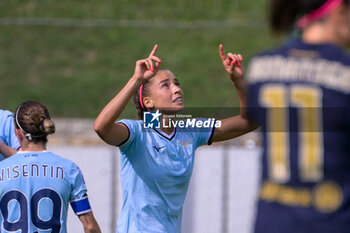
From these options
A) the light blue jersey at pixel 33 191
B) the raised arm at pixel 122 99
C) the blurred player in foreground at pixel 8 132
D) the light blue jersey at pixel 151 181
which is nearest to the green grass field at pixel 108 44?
the blurred player in foreground at pixel 8 132

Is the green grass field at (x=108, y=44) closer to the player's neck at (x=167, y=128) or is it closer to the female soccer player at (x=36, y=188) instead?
the player's neck at (x=167, y=128)

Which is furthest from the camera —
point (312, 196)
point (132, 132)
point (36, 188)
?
point (132, 132)

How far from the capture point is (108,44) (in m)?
14.3

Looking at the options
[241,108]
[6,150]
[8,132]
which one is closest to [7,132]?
[8,132]

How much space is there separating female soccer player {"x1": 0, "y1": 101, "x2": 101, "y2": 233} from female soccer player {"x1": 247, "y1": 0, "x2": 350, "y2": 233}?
2.05 metres

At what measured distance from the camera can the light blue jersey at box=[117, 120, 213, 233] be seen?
4215mm

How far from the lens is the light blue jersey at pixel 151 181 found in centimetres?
421

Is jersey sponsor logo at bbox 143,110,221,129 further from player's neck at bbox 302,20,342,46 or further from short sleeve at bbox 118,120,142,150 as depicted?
player's neck at bbox 302,20,342,46

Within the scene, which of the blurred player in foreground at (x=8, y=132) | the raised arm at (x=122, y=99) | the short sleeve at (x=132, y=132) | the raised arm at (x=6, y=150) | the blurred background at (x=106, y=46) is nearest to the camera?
the raised arm at (x=122, y=99)

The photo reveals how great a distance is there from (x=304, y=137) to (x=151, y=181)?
2.15m

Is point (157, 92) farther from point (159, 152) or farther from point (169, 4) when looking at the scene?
point (169, 4)

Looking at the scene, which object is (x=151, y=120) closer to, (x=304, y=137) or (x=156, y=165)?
(x=156, y=165)

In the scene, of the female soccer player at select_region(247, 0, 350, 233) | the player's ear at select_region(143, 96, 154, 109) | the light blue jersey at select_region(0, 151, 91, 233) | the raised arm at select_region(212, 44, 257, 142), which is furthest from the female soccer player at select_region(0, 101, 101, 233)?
the female soccer player at select_region(247, 0, 350, 233)

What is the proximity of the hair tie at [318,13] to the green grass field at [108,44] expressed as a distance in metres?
10.6
